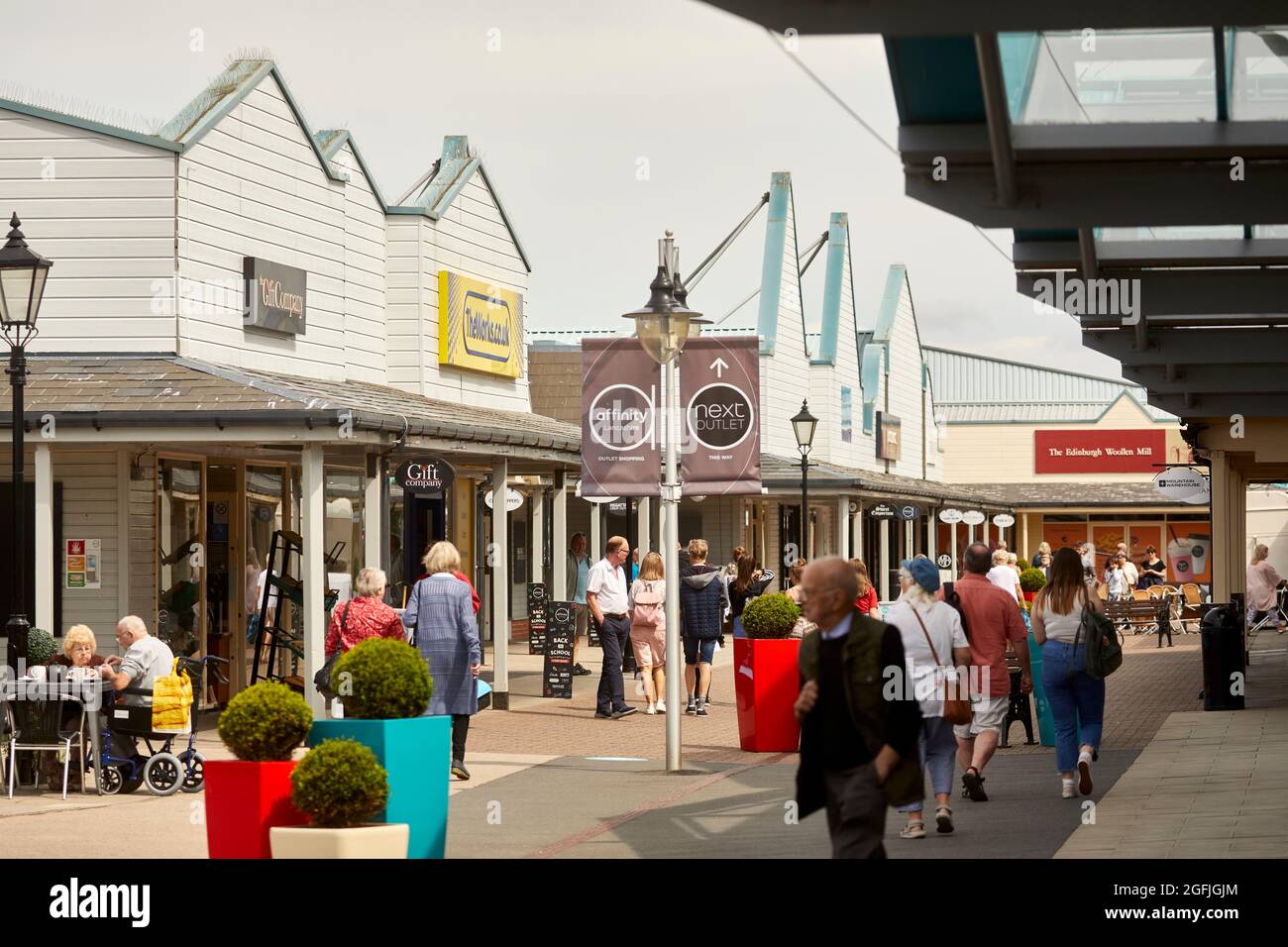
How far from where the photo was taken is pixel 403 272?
21250 mm

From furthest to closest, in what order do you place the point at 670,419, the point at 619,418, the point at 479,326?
the point at 479,326, the point at 619,418, the point at 670,419

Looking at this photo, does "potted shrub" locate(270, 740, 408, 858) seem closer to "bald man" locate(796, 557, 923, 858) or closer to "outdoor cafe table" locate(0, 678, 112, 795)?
"bald man" locate(796, 557, 923, 858)

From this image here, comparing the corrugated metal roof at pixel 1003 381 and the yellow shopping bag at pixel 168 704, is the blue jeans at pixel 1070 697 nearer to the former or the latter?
the yellow shopping bag at pixel 168 704

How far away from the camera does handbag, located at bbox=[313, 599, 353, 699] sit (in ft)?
42.9

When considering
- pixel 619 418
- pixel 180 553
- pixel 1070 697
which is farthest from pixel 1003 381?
pixel 1070 697

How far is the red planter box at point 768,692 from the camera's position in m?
15.0

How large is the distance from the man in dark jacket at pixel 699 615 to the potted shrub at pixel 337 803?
9655 millimetres

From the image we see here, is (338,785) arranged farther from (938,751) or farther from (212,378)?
(212,378)

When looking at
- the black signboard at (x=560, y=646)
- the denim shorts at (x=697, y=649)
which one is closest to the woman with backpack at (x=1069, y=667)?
the denim shorts at (x=697, y=649)

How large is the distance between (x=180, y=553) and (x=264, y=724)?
28.9 ft

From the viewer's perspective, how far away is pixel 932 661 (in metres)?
10.5

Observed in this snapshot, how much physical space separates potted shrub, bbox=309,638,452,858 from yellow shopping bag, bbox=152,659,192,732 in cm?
336
